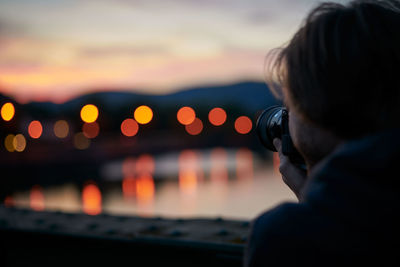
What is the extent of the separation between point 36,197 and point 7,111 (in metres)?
8.33

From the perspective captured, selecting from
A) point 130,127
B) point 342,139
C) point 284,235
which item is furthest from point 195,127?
point 284,235

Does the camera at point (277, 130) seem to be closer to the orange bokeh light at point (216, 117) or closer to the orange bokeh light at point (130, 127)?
the orange bokeh light at point (130, 127)

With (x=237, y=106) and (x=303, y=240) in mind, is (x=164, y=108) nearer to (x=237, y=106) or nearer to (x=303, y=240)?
(x=237, y=106)

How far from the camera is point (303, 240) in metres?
0.75

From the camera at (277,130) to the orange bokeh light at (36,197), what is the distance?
87.2ft

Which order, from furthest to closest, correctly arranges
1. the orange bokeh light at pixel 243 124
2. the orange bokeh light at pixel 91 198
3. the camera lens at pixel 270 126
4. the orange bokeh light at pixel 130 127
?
the orange bokeh light at pixel 243 124 → the orange bokeh light at pixel 130 127 → the orange bokeh light at pixel 91 198 → the camera lens at pixel 270 126

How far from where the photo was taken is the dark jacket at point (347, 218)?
0.72 metres

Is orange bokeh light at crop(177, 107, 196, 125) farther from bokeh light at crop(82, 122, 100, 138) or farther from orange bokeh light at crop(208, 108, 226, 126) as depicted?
bokeh light at crop(82, 122, 100, 138)

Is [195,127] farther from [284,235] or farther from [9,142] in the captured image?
[284,235]

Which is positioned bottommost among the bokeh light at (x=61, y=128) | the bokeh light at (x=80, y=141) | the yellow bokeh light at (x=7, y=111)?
the bokeh light at (x=61, y=128)

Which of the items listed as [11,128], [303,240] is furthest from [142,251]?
[11,128]

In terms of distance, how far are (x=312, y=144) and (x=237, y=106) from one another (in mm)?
125537

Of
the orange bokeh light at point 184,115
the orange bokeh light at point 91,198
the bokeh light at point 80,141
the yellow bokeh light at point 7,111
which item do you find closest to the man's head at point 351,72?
the orange bokeh light at point 91,198

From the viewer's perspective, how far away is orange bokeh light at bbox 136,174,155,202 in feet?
105
